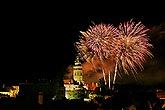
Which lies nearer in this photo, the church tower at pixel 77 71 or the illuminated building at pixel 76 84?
the illuminated building at pixel 76 84

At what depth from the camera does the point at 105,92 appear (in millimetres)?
67875

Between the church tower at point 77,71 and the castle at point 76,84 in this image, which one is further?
the church tower at point 77,71

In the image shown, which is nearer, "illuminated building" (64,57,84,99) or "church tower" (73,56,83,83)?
"illuminated building" (64,57,84,99)

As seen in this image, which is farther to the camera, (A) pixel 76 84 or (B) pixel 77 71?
(B) pixel 77 71

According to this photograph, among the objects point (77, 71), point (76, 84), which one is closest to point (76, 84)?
point (76, 84)

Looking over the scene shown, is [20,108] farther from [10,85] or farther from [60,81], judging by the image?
[60,81]

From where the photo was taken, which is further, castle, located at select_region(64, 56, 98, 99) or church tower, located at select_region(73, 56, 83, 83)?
church tower, located at select_region(73, 56, 83, 83)

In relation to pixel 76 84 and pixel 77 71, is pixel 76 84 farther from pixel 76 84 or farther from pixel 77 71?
pixel 77 71

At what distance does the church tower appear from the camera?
79.1m

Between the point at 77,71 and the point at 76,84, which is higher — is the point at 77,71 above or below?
above

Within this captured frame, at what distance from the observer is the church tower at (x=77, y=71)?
79062 millimetres

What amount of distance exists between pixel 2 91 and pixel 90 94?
61.0 feet

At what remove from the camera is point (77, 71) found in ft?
261

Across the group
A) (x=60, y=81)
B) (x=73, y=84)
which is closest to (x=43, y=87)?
(x=60, y=81)
